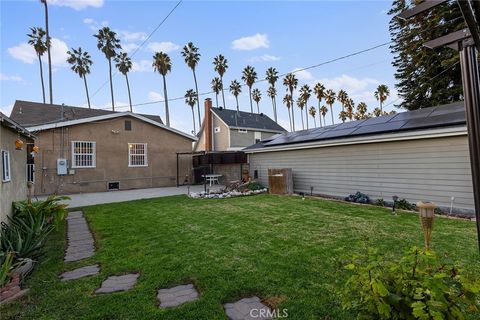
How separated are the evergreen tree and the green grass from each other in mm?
12572

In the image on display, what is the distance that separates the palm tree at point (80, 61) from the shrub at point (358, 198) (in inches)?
1304

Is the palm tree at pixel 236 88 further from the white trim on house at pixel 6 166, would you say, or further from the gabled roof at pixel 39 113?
the white trim on house at pixel 6 166

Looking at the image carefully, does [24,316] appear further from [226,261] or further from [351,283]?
[351,283]

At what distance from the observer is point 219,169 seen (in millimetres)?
16438

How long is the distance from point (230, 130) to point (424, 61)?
14508mm

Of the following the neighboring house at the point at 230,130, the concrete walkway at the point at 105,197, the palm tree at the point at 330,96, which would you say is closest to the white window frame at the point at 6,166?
the concrete walkway at the point at 105,197

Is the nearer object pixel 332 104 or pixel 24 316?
pixel 24 316

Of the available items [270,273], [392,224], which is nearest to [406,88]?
[392,224]

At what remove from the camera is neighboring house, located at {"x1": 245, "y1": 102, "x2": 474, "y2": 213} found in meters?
6.63

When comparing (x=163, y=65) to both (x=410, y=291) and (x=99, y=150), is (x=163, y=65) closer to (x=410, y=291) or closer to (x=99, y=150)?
(x=99, y=150)

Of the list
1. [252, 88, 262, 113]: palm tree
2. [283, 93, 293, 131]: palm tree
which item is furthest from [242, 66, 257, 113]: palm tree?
[283, 93, 293, 131]: palm tree

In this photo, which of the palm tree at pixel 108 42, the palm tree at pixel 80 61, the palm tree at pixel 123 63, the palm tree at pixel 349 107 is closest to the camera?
the palm tree at pixel 108 42

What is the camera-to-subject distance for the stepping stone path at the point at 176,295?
275 centimetres

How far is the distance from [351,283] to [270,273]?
1824 millimetres
